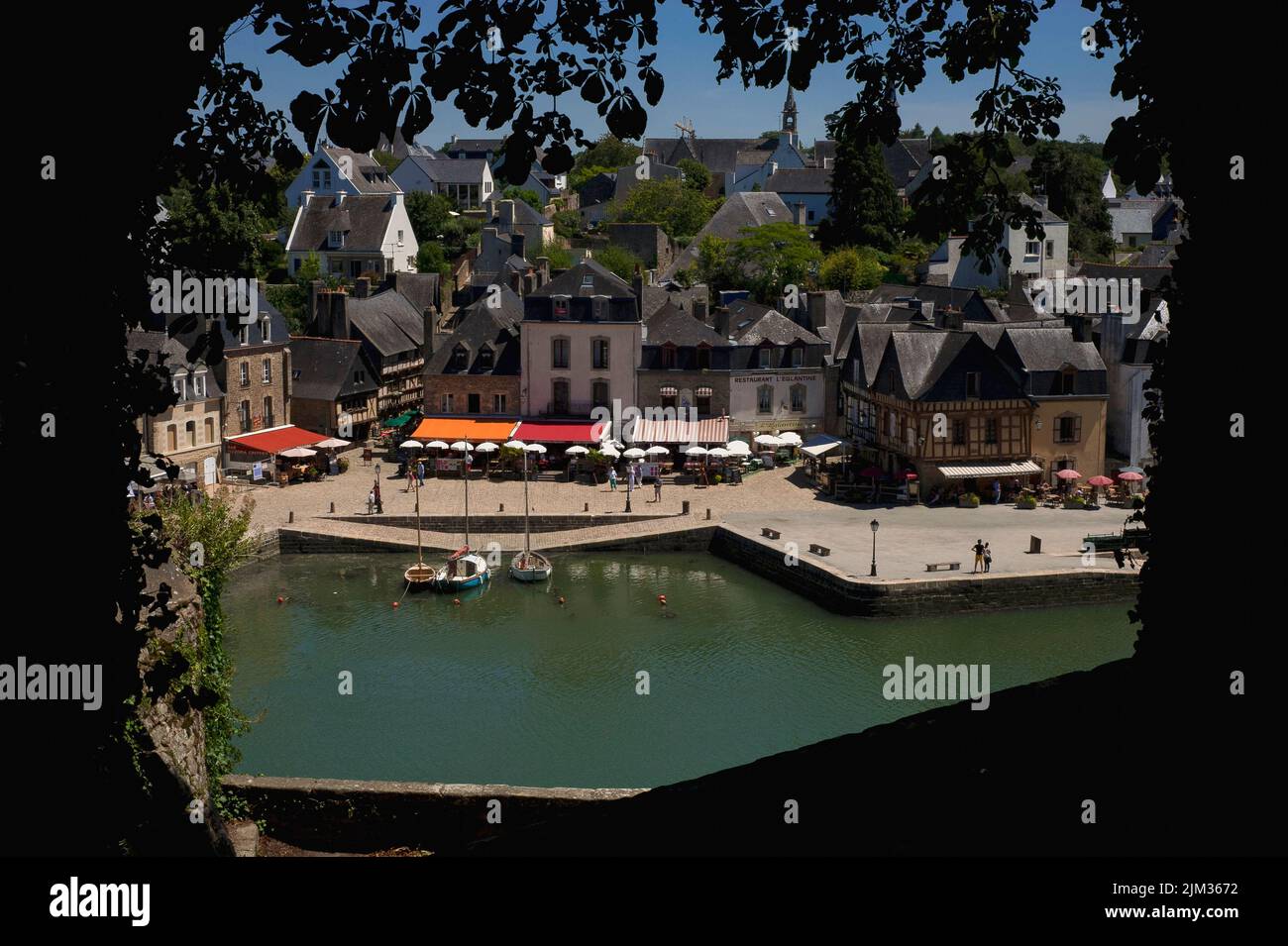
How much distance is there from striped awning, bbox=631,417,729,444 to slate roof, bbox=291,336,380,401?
385 inches

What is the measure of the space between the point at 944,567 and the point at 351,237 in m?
45.2

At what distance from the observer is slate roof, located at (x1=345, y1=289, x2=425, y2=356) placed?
52.1m

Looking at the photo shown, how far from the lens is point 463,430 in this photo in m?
47.4

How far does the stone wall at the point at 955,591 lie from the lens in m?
33.6

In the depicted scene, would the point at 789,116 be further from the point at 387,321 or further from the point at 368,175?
the point at 387,321

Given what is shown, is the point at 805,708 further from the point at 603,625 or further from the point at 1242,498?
the point at 1242,498

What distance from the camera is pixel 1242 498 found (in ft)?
18.9

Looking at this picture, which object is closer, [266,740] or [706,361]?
[266,740]

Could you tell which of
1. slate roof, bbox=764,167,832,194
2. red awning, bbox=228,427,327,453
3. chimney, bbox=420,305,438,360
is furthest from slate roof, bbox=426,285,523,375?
slate roof, bbox=764,167,832,194

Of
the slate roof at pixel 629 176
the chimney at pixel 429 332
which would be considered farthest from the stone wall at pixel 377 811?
the slate roof at pixel 629 176

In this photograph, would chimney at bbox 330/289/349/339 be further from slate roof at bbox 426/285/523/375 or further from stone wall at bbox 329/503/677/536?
stone wall at bbox 329/503/677/536

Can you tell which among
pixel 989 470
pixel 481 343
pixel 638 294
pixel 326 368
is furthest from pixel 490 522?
pixel 989 470
